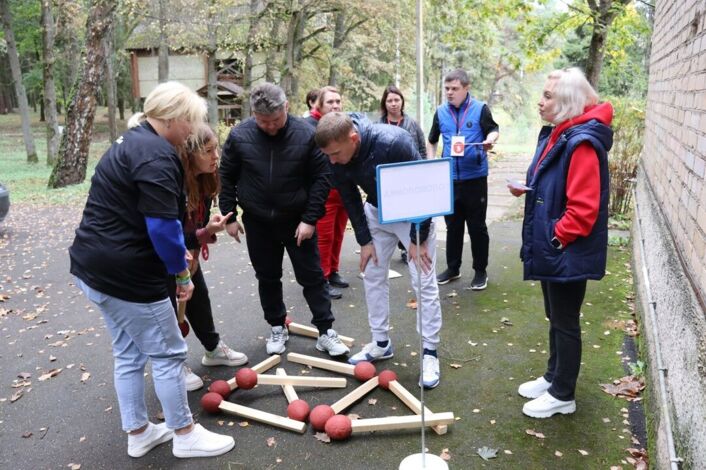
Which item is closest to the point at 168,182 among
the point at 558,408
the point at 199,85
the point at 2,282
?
the point at 558,408

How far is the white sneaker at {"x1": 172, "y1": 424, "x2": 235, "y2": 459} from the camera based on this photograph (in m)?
2.94

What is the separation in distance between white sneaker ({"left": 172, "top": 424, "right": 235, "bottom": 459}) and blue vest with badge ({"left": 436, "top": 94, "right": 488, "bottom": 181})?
10.9 ft

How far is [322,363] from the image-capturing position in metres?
3.89

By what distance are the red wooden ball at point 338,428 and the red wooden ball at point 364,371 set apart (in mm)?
591

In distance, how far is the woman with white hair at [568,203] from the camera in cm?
272

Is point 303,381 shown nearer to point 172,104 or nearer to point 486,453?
point 486,453

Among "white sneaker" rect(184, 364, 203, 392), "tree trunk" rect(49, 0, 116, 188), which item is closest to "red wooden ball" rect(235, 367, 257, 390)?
"white sneaker" rect(184, 364, 203, 392)

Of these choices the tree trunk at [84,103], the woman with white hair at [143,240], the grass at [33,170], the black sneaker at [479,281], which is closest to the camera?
the woman with white hair at [143,240]

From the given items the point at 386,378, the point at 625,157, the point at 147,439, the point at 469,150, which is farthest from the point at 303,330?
the point at 625,157

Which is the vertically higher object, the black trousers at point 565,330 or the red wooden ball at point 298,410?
the black trousers at point 565,330

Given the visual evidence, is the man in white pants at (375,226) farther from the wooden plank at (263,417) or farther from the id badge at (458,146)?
the id badge at (458,146)

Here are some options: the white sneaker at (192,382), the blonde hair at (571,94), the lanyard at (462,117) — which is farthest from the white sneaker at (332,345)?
the lanyard at (462,117)

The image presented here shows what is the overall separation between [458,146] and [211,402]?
3202 mm

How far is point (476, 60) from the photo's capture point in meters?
30.8
